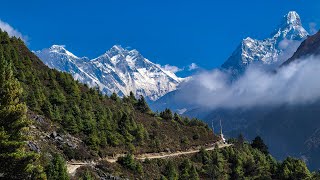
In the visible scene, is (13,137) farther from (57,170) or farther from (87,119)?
(87,119)

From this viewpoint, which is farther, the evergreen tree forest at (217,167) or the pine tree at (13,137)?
the evergreen tree forest at (217,167)

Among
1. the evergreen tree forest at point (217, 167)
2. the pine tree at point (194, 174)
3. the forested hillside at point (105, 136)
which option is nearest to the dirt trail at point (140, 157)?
the forested hillside at point (105, 136)

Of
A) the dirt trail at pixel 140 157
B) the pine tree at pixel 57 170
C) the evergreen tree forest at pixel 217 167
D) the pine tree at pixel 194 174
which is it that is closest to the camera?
the pine tree at pixel 57 170

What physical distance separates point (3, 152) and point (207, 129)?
320 feet

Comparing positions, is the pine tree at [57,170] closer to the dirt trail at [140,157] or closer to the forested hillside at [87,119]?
the dirt trail at [140,157]

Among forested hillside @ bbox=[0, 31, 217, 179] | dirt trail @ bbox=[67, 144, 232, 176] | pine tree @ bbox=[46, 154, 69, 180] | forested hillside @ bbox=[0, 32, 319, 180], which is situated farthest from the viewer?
forested hillside @ bbox=[0, 31, 217, 179]

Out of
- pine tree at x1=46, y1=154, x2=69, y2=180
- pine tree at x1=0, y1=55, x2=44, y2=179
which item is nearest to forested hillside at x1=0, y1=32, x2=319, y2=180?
pine tree at x1=46, y1=154, x2=69, y2=180

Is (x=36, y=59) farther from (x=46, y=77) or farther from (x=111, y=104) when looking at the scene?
(x=111, y=104)

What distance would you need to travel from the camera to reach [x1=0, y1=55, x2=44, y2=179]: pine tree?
136 feet

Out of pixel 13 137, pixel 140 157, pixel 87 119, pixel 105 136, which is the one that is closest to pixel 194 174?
pixel 140 157

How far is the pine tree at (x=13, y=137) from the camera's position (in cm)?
4134

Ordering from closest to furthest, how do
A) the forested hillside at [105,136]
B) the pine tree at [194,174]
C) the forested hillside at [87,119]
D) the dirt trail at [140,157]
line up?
the dirt trail at [140,157], the forested hillside at [105,136], the forested hillside at [87,119], the pine tree at [194,174]

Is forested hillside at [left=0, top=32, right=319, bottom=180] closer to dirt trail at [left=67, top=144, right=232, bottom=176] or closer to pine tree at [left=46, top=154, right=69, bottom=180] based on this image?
pine tree at [left=46, top=154, right=69, bottom=180]

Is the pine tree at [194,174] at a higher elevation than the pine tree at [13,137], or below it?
higher
